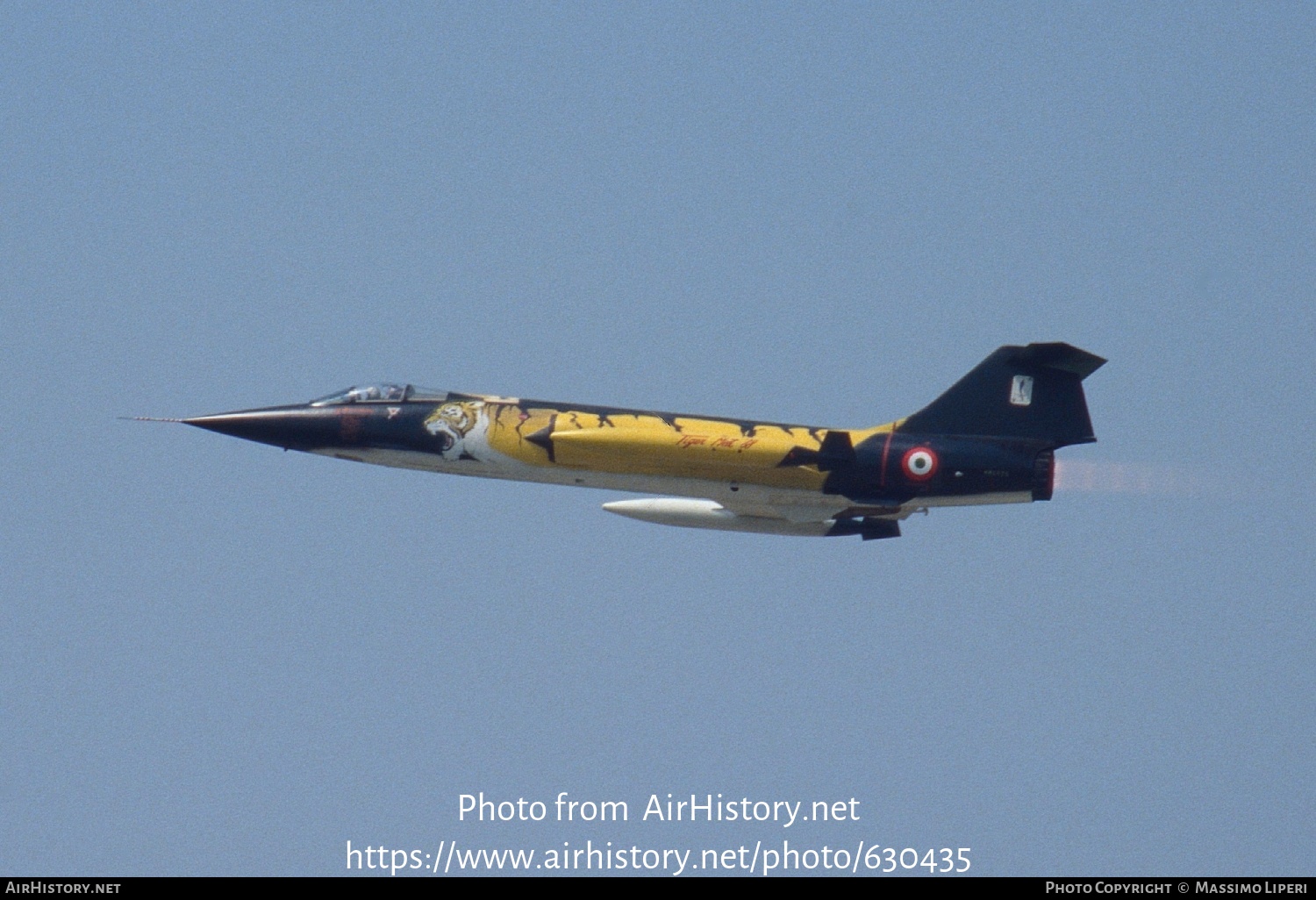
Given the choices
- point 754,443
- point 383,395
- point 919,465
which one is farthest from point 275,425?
point 919,465

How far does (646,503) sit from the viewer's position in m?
41.5

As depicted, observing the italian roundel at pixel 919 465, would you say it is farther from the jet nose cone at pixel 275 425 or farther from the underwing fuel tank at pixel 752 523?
the jet nose cone at pixel 275 425

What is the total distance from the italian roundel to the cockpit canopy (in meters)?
9.44

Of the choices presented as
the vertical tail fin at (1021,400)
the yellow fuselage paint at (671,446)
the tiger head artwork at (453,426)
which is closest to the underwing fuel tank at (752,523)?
the yellow fuselage paint at (671,446)

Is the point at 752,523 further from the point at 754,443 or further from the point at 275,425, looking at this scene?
the point at 275,425

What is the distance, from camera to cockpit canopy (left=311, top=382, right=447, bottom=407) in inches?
1571

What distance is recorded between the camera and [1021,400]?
128 feet

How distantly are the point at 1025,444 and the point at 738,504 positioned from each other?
230 inches

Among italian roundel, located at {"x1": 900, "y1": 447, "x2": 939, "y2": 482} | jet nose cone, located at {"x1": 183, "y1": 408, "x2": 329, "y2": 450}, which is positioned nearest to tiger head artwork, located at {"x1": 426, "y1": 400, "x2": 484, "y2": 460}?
jet nose cone, located at {"x1": 183, "y1": 408, "x2": 329, "y2": 450}

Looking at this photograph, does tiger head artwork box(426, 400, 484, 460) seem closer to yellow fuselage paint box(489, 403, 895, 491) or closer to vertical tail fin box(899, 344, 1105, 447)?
yellow fuselage paint box(489, 403, 895, 491)
